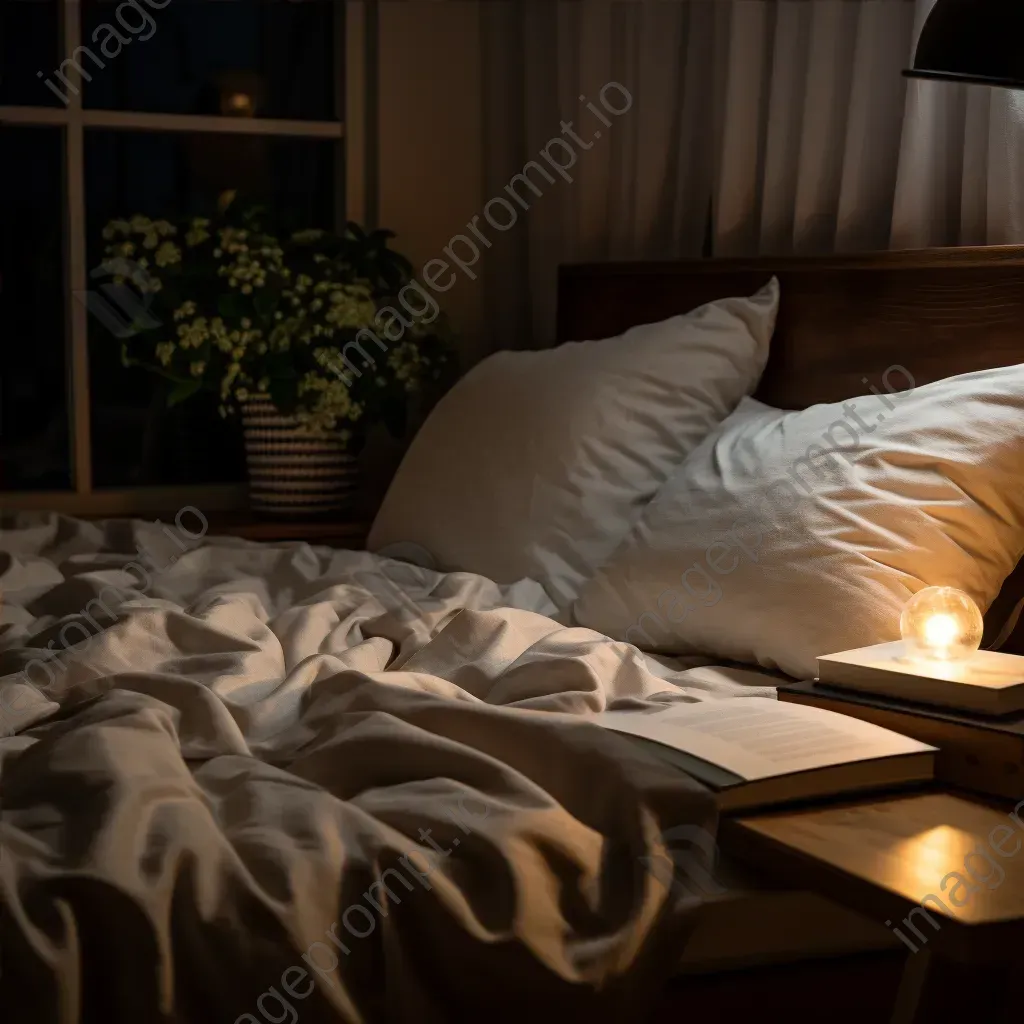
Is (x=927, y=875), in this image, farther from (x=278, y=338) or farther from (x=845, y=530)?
(x=278, y=338)

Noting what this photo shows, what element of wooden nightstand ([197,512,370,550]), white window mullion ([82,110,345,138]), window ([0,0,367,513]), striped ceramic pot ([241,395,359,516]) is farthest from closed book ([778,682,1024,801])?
white window mullion ([82,110,345,138])

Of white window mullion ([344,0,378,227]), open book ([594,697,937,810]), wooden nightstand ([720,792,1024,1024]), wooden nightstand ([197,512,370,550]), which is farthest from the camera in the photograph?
white window mullion ([344,0,378,227])

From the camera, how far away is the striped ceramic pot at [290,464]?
2.73 m

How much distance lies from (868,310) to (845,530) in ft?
1.84

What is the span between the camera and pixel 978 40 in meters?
1.27

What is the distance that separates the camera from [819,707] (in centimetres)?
125

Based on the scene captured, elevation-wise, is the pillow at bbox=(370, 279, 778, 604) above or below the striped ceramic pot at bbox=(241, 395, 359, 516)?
above

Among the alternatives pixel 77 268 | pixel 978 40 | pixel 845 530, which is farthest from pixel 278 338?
pixel 978 40

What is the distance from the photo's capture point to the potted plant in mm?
2650

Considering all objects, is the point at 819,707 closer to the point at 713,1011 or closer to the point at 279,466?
the point at 713,1011

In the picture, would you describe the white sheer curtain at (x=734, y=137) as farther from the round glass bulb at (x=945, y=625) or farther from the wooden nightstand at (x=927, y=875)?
the wooden nightstand at (x=927, y=875)

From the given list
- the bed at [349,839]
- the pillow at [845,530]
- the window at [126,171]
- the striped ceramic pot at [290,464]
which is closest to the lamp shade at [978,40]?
the pillow at [845,530]

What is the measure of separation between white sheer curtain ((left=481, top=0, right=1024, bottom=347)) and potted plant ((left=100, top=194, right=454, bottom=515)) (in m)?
0.40

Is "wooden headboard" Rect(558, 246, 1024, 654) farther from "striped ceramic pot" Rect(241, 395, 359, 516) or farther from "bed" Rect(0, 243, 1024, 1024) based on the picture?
"striped ceramic pot" Rect(241, 395, 359, 516)
